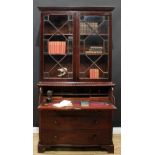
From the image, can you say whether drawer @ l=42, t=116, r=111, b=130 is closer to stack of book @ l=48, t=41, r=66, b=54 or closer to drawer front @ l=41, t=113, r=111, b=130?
drawer front @ l=41, t=113, r=111, b=130

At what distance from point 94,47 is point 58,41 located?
0.56 metres

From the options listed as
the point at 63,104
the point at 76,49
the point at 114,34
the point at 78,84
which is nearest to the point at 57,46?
the point at 76,49

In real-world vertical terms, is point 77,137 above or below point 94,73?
below

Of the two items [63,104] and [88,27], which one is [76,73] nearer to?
[63,104]

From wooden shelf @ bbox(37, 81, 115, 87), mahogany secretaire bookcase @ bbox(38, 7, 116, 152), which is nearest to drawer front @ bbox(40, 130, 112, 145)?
mahogany secretaire bookcase @ bbox(38, 7, 116, 152)

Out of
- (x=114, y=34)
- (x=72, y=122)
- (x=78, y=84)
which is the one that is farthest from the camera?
(x=114, y=34)

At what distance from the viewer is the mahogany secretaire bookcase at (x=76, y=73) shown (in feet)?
11.0

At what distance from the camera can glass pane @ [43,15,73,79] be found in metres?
A: 3.54

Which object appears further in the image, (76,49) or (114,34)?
(114,34)

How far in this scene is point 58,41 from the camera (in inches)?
140

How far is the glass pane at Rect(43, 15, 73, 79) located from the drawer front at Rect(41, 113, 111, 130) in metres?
0.63

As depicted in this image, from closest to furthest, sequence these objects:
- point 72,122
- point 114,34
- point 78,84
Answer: point 72,122 < point 78,84 < point 114,34
